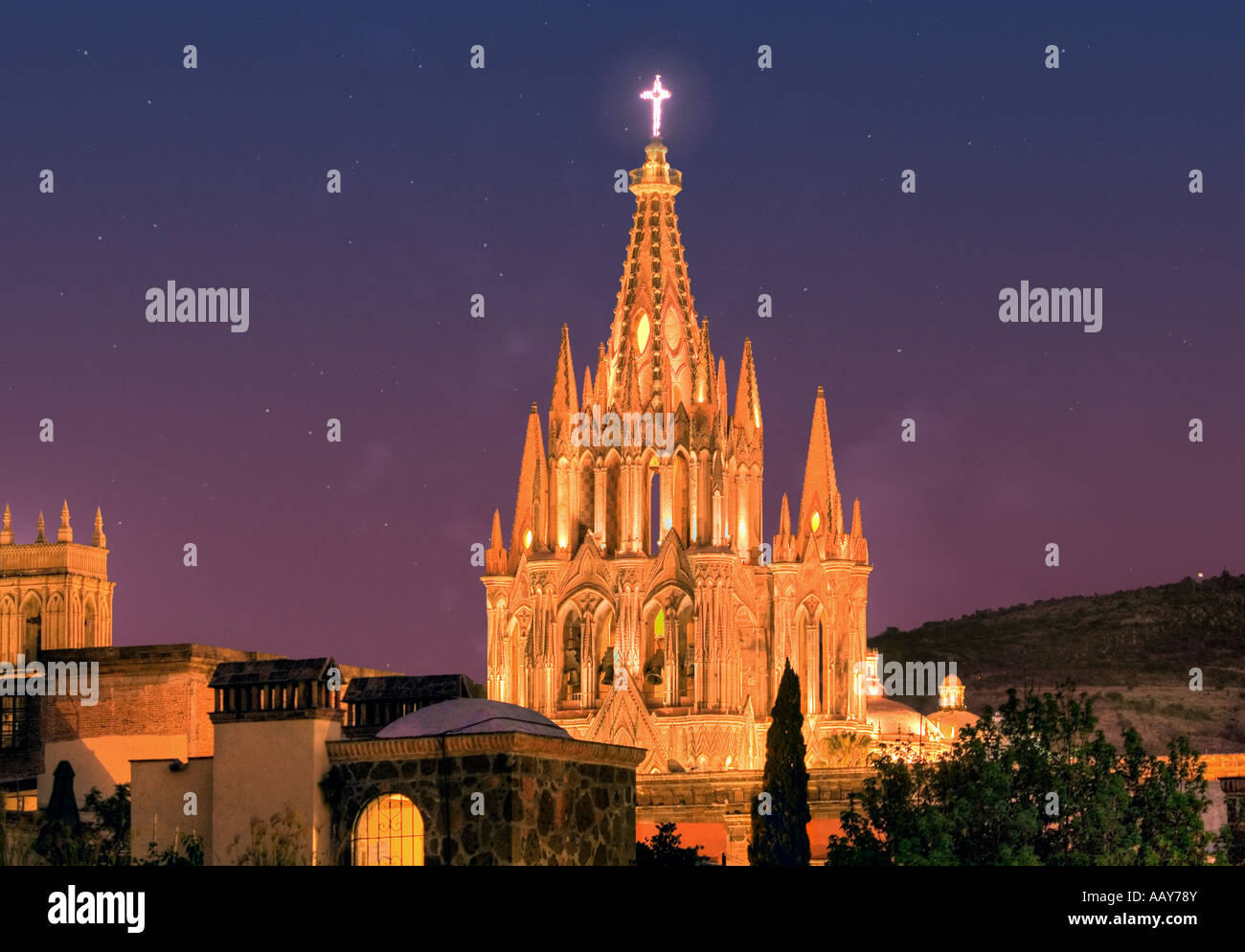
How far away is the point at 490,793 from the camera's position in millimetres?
34781

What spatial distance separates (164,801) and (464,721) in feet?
19.8

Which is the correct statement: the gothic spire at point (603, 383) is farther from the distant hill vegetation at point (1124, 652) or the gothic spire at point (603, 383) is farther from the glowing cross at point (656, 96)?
the distant hill vegetation at point (1124, 652)

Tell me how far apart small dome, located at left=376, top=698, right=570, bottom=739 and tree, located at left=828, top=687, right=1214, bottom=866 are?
1999 centimetres

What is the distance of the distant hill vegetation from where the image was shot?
156 meters

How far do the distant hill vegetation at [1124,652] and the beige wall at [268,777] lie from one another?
116111 millimetres

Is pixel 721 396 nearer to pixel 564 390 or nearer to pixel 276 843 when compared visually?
pixel 564 390

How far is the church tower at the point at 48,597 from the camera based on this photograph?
87.2 m

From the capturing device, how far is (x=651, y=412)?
107188mm

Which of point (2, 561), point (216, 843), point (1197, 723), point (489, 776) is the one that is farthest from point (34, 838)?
point (1197, 723)

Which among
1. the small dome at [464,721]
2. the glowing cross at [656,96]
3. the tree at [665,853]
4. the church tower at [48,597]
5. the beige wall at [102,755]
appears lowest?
the tree at [665,853]

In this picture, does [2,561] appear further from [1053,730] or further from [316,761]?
[316,761]

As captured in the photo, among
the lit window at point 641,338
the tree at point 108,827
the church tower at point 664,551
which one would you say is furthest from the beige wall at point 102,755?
the lit window at point 641,338

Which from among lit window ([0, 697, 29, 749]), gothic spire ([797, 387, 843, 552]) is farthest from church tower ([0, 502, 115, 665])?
gothic spire ([797, 387, 843, 552])
